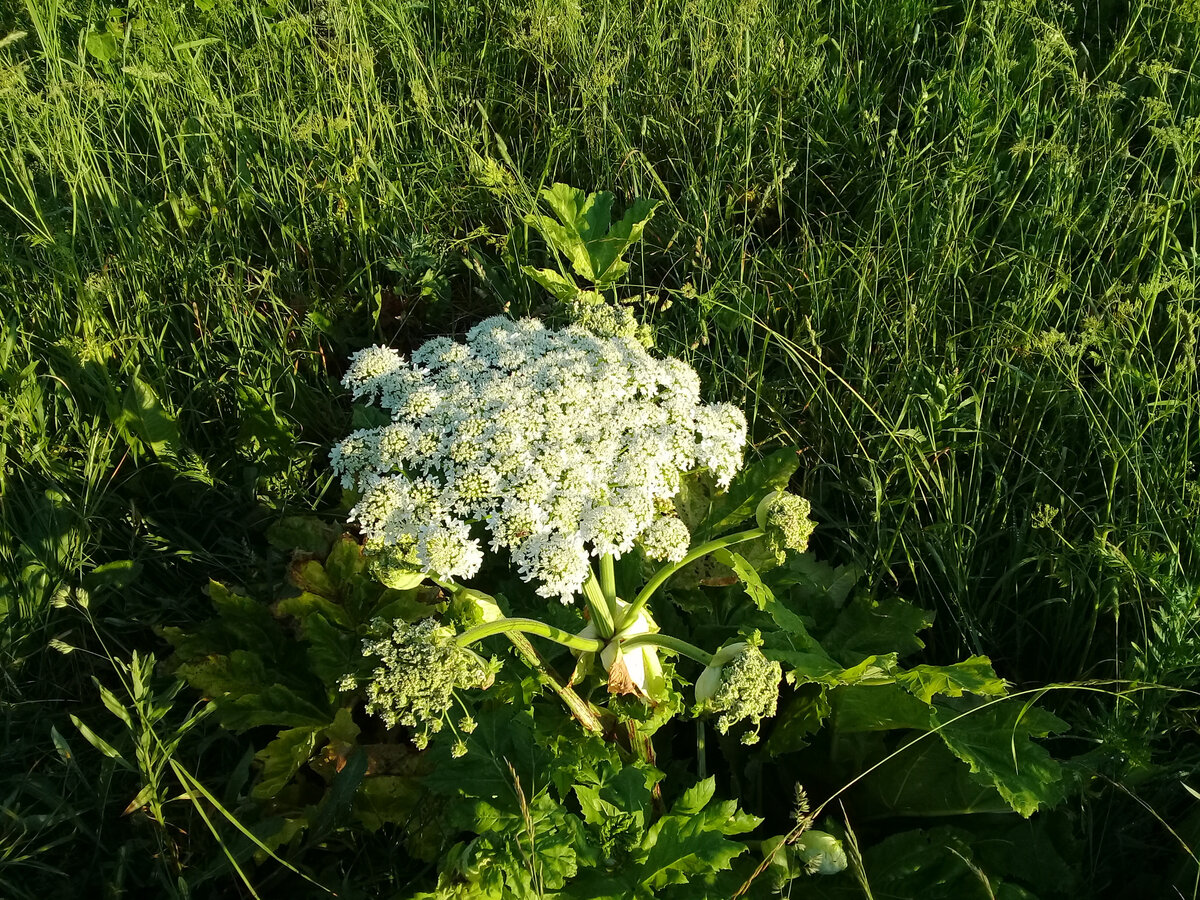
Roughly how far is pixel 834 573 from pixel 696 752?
738 mm

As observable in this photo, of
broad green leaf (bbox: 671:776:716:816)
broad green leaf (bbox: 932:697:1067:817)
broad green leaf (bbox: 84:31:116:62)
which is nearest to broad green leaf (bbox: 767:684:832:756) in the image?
broad green leaf (bbox: 932:697:1067:817)

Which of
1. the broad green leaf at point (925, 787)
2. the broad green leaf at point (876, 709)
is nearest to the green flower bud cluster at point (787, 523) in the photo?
the broad green leaf at point (876, 709)

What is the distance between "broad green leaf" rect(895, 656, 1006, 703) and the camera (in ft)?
7.64

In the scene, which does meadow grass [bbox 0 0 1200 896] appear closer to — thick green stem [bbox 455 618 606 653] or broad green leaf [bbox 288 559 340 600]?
broad green leaf [bbox 288 559 340 600]

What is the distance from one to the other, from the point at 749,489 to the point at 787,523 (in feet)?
1.56

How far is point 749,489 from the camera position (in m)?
2.76

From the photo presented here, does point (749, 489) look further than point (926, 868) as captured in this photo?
Yes

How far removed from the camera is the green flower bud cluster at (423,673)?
1984mm

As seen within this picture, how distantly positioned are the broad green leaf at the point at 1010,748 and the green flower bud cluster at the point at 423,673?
1.25 m

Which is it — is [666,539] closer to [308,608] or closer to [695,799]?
[695,799]

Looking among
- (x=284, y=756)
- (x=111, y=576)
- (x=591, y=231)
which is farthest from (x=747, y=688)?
(x=111, y=576)

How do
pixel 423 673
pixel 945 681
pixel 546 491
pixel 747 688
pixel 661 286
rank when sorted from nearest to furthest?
pixel 423 673 → pixel 747 688 → pixel 546 491 → pixel 945 681 → pixel 661 286

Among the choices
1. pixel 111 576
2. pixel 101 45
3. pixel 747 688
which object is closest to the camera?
pixel 747 688

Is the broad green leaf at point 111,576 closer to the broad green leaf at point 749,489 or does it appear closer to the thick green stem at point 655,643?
the thick green stem at point 655,643
